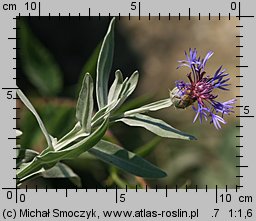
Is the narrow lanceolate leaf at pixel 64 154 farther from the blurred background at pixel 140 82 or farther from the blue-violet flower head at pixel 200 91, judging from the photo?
the blurred background at pixel 140 82

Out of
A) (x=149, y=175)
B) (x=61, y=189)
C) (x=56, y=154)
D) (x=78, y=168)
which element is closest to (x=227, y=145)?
(x=78, y=168)

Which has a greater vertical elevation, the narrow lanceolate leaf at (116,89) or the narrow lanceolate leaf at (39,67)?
the narrow lanceolate leaf at (39,67)

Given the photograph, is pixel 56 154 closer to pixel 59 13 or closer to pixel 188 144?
pixel 59 13

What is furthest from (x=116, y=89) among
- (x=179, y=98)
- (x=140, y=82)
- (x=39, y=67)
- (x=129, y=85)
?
(x=140, y=82)

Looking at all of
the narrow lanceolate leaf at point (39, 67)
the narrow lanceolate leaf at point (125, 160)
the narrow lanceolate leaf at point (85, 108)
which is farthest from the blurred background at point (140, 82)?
the narrow lanceolate leaf at point (85, 108)

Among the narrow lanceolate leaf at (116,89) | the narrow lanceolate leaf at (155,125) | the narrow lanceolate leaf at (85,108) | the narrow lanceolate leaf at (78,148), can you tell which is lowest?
the narrow lanceolate leaf at (78,148)

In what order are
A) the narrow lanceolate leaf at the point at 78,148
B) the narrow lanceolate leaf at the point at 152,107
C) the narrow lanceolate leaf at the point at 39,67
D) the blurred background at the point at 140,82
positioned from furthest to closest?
the narrow lanceolate leaf at the point at 39,67 < the blurred background at the point at 140,82 < the narrow lanceolate leaf at the point at 152,107 < the narrow lanceolate leaf at the point at 78,148
